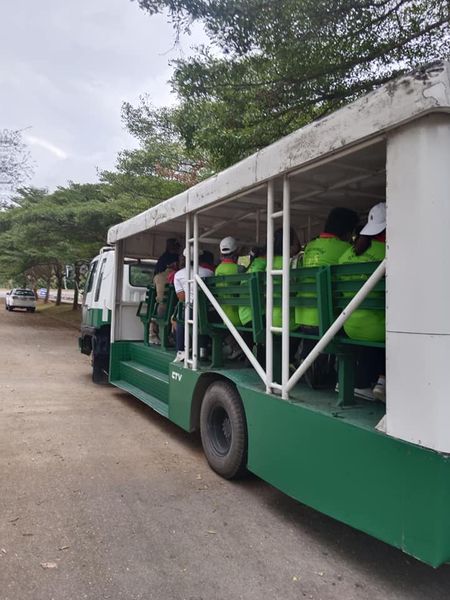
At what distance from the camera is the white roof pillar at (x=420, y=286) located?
2268 mm

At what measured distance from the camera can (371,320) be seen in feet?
9.44

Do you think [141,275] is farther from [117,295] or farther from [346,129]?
[346,129]

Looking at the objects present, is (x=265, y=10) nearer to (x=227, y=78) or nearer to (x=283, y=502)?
(x=227, y=78)

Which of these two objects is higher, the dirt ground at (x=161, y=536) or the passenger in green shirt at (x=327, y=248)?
the passenger in green shirt at (x=327, y=248)

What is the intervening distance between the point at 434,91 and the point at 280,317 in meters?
1.88

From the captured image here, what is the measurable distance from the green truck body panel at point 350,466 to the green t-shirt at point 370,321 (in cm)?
50

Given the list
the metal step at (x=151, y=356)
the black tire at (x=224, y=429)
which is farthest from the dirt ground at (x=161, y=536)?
the metal step at (x=151, y=356)

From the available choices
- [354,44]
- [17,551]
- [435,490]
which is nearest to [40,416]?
[17,551]

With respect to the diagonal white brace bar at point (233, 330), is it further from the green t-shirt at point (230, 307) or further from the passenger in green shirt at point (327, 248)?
the passenger in green shirt at point (327, 248)

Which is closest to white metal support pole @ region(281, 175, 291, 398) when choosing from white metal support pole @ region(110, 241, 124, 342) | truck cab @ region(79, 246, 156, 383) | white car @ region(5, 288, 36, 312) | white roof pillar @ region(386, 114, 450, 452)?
white roof pillar @ region(386, 114, 450, 452)

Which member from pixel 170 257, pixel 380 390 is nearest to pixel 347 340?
pixel 380 390

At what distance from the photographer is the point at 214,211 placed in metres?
5.02

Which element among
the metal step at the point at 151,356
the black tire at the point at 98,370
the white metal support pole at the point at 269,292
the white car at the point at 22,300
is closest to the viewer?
the white metal support pole at the point at 269,292

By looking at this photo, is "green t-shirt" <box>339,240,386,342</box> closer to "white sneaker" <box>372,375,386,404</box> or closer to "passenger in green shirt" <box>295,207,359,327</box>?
"passenger in green shirt" <box>295,207,359,327</box>
